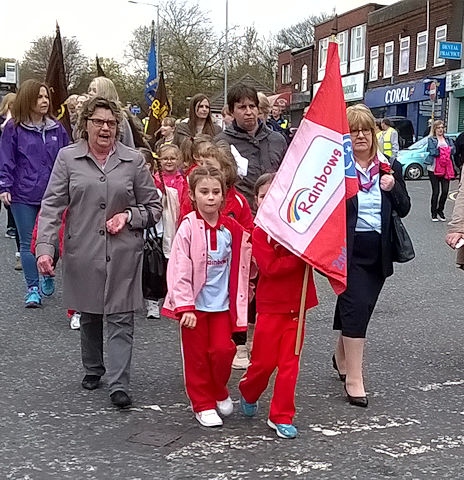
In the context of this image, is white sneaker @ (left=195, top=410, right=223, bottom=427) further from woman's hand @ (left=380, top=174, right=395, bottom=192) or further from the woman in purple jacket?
the woman in purple jacket

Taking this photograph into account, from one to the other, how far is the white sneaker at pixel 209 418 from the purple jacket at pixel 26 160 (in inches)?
136

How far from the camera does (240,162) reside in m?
5.42

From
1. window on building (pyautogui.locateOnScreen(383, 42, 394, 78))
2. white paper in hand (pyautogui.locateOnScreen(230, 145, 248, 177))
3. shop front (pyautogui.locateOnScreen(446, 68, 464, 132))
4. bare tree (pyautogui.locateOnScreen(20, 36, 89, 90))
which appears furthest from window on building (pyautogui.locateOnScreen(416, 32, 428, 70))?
white paper in hand (pyautogui.locateOnScreen(230, 145, 248, 177))

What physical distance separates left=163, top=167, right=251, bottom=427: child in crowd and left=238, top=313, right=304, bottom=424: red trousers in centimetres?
16

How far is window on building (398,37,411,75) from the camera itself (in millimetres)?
42656

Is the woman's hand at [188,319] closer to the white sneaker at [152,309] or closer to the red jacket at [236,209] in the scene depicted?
the red jacket at [236,209]

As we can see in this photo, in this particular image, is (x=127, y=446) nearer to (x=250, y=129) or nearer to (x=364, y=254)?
(x=364, y=254)

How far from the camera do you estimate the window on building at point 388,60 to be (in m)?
44.3

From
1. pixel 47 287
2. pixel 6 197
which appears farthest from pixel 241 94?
pixel 47 287

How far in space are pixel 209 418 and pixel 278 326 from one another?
2.18 ft

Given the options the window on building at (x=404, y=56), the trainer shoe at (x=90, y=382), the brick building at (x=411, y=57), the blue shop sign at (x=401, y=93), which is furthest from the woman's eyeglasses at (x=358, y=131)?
the window on building at (x=404, y=56)

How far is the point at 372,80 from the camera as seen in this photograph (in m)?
46.4

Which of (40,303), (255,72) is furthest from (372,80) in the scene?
(40,303)

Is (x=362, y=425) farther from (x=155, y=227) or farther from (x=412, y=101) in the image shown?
(x=412, y=101)
